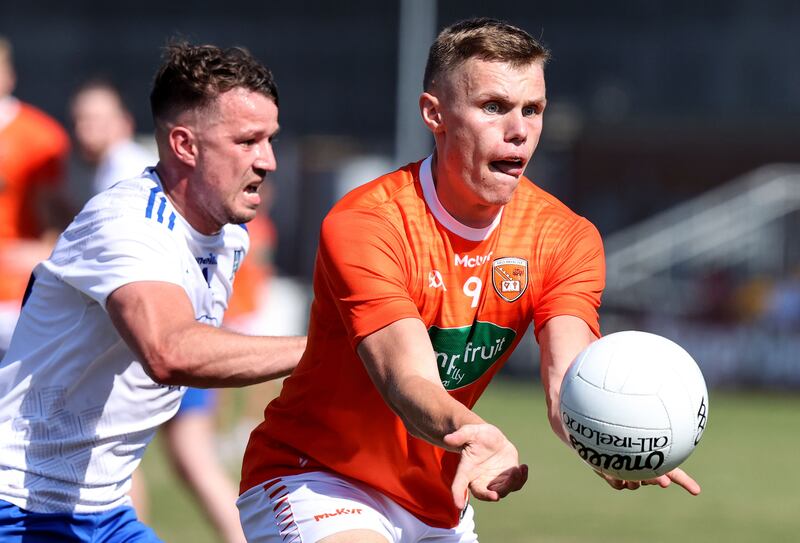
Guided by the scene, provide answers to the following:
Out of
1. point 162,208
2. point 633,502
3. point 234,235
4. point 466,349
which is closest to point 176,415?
point 234,235

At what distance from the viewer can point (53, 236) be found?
24.8ft

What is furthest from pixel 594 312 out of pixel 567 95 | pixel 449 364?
pixel 567 95

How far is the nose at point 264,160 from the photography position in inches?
181

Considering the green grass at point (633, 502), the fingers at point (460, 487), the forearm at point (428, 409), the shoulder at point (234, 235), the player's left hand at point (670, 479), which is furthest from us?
the green grass at point (633, 502)

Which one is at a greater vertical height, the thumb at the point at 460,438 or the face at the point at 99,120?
the thumb at the point at 460,438

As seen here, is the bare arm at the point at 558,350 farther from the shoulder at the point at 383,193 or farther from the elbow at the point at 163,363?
the elbow at the point at 163,363

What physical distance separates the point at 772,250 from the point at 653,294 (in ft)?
6.51

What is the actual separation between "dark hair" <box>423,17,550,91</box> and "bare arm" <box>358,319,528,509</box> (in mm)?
882

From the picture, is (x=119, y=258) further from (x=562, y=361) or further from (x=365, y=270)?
(x=562, y=361)

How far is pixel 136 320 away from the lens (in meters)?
4.05

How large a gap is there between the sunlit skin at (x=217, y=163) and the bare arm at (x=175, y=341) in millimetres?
459

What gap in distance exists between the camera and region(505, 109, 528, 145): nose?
409 cm

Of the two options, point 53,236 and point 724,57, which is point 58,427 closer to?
point 53,236

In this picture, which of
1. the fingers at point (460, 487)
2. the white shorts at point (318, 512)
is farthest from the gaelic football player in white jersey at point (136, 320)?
the fingers at point (460, 487)
